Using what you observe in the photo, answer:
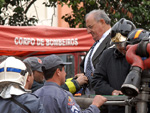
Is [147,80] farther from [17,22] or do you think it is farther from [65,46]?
[17,22]

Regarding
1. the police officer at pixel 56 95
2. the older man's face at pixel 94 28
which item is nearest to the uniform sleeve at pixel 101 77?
the police officer at pixel 56 95

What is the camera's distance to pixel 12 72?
2943 millimetres

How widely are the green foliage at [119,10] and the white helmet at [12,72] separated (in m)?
7.50

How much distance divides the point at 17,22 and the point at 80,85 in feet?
23.8

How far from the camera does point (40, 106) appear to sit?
288 cm

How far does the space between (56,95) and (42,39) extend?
4.11 metres

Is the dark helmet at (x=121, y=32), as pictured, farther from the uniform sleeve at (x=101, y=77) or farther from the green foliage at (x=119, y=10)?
the green foliage at (x=119, y=10)

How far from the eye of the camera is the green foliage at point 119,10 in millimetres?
10609

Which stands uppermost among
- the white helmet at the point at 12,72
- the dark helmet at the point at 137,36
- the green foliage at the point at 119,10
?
the green foliage at the point at 119,10

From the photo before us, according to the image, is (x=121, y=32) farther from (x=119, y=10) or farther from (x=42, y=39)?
(x=119, y=10)

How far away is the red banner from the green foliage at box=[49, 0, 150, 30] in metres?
2.67

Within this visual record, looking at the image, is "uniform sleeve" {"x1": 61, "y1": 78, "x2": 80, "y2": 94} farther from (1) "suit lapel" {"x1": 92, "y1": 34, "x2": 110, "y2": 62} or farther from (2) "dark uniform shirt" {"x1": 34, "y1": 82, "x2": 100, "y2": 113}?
(1) "suit lapel" {"x1": 92, "y1": 34, "x2": 110, "y2": 62}

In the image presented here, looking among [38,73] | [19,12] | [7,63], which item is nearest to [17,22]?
[19,12]

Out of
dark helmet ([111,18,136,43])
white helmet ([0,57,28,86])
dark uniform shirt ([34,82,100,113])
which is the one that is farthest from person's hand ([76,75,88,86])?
white helmet ([0,57,28,86])
